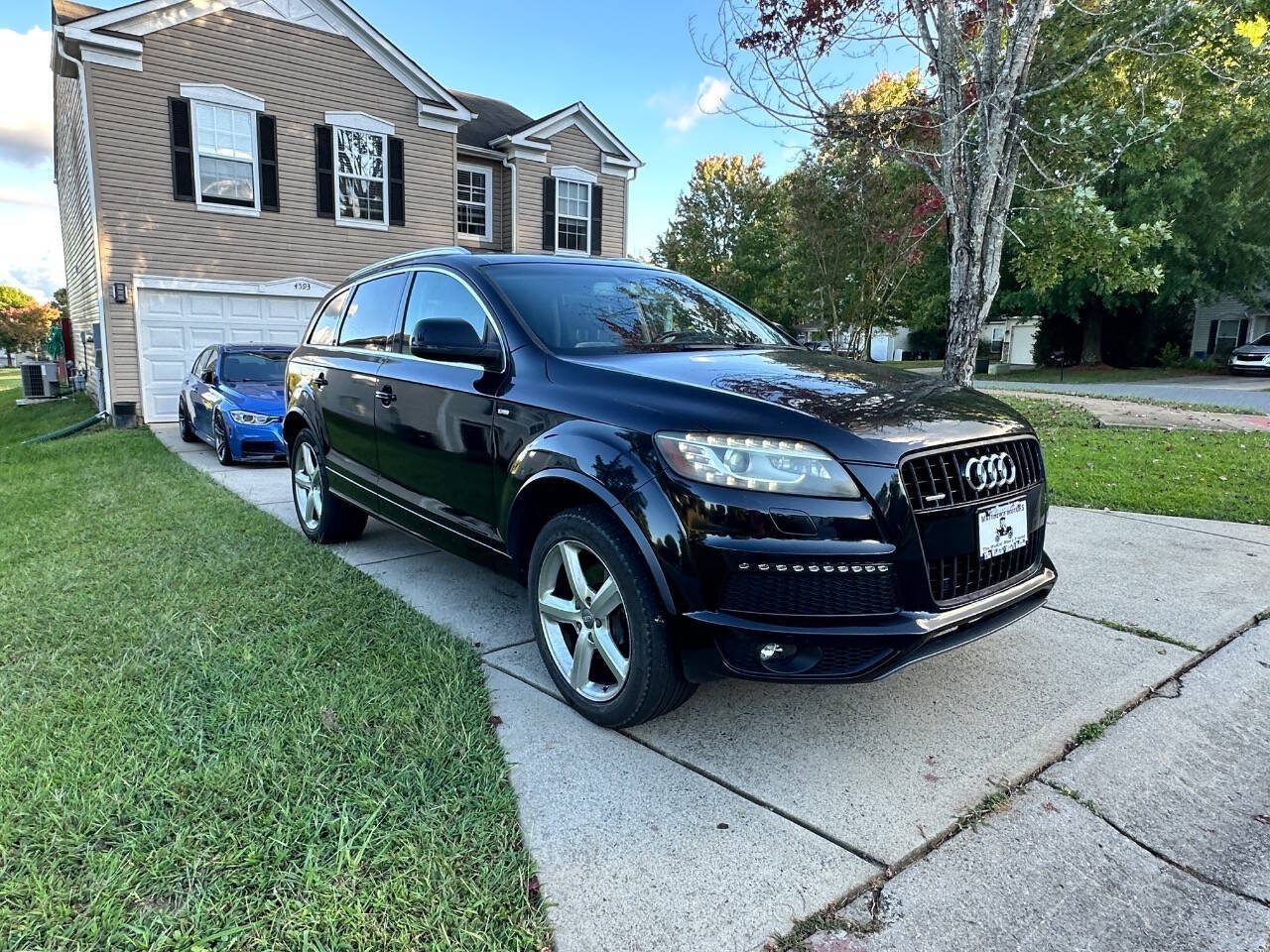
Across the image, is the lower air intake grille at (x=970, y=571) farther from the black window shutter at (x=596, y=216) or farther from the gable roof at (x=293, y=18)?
the black window shutter at (x=596, y=216)

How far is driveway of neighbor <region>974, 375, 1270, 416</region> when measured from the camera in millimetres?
15950

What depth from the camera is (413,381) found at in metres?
3.69

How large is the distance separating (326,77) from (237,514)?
10477mm

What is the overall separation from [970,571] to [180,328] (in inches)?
514

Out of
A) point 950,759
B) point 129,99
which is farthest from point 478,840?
point 129,99

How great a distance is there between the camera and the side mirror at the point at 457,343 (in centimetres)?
315

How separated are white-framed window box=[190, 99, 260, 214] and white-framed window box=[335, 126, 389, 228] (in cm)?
139

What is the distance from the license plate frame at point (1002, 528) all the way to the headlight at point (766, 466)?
57cm

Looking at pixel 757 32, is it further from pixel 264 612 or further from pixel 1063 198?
pixel 264 612

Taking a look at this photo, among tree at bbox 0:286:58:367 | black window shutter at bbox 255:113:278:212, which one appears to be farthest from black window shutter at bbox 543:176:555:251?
tree at bbox 0:286:58:367

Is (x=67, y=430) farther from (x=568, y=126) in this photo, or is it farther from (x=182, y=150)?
(x=568, y=126)

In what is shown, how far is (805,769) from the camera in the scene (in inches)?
99.0

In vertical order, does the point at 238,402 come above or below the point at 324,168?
below

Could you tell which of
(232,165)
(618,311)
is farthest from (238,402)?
(618,311)
